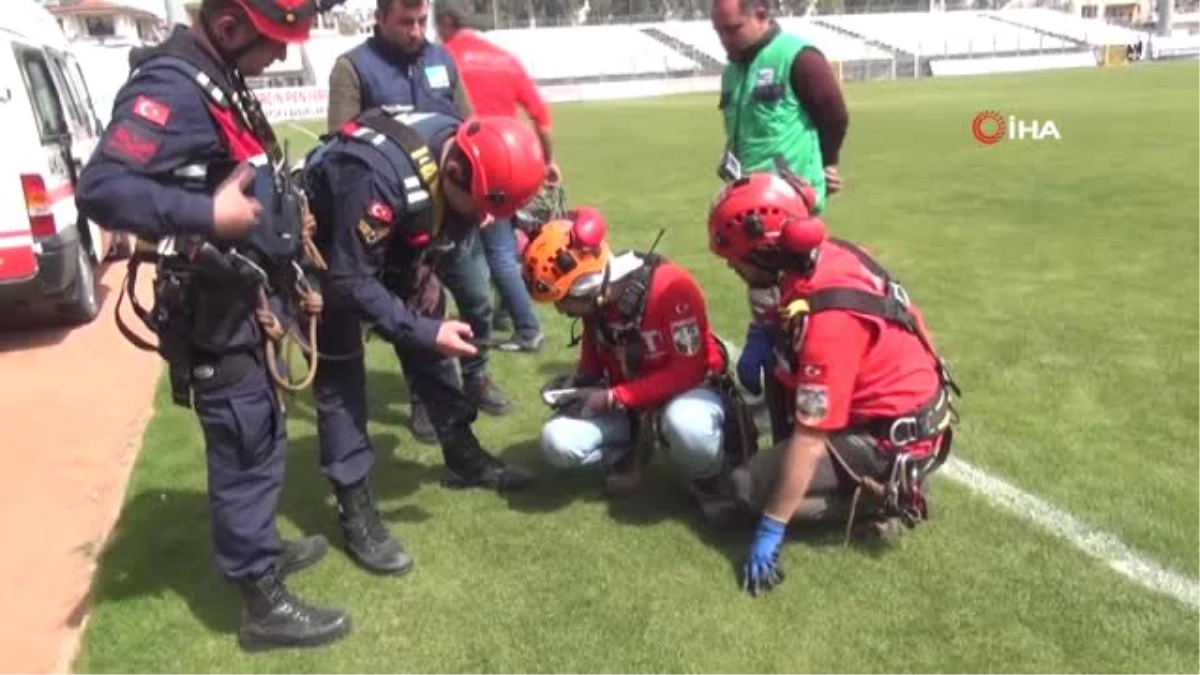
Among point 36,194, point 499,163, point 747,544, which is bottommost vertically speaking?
point 747,544

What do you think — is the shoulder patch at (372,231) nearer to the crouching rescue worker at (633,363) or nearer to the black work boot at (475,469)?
the crouching rescue worker at (633,363)

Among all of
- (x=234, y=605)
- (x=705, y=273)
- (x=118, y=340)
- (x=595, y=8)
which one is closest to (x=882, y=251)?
(x=705, y=273)

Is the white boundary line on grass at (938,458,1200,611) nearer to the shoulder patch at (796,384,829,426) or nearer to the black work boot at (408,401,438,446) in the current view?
the shoulder patch at (796,384,829,426)

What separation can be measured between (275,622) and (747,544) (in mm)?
1748

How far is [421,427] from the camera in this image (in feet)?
17.7

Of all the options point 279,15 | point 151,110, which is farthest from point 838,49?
point 151,110

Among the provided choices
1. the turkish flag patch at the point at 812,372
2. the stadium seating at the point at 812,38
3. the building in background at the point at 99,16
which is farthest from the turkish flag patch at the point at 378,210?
the building in background at the point at 99,16

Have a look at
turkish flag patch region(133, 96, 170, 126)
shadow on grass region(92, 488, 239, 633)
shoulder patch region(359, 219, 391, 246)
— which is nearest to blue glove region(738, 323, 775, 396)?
shoulder patch region(359, 219, 391, 246)

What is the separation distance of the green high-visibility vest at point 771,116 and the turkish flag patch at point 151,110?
2837 mm

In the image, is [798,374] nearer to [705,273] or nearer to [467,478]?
[467,478]

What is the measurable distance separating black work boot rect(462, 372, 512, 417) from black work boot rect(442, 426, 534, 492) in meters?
0.95

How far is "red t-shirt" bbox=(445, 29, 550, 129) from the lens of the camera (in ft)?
21.5

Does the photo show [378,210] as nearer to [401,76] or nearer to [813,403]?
[813,403]

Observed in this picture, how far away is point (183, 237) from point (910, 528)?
2.79 meters
